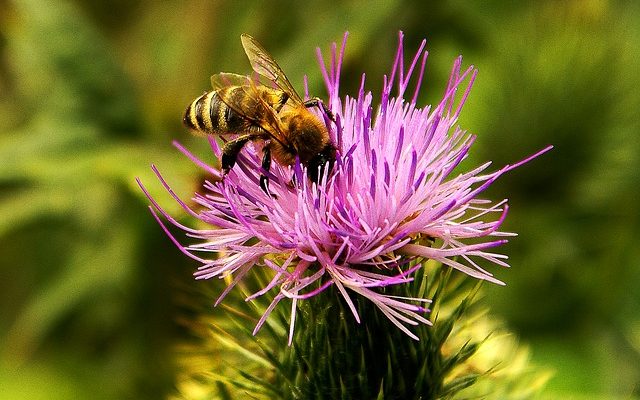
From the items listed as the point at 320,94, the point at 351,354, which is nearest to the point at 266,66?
the point at 351,354

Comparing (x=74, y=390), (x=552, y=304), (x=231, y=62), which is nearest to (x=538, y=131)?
(x=552, y=304)

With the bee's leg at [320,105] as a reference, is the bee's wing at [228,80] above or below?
below

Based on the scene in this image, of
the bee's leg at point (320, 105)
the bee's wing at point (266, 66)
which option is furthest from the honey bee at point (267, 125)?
the bee's wing at point (266, 66)

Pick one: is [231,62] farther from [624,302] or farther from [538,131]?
[624,302]

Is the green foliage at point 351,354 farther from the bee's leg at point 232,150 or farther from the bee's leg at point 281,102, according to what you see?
the bee's leg at point 281,102

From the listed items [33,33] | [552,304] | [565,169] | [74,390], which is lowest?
[74,390]

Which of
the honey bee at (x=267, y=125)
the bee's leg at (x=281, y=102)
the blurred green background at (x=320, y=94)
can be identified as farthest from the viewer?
the blurred green background at (x=320, y=94)

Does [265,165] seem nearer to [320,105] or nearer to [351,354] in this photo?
[320,105]
